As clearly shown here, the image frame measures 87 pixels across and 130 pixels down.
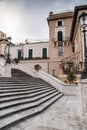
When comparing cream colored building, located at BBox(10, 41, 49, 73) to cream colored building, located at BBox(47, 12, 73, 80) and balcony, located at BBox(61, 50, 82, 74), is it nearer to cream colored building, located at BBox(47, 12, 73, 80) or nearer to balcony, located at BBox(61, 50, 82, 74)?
cream colored building, located at BBox(47, 12, 73, 80)

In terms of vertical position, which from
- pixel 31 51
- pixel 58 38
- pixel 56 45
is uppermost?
pixel 58 38

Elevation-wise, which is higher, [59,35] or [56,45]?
[59,35]

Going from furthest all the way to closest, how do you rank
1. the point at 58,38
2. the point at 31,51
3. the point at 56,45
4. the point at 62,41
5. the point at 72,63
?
the point at 31,51 → the point at 58,38 → the point at 56,45 → the point at 62,41 → the point at 72,63

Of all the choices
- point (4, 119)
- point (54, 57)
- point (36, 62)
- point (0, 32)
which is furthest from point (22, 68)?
point (0, 32)

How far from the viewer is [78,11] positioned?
15.8 meters

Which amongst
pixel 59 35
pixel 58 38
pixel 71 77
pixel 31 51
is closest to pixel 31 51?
pixel 31 51

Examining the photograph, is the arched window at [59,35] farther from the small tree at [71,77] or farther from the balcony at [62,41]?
the small tree at [71,77]

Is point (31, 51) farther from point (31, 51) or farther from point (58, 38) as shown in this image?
point (58, 38)

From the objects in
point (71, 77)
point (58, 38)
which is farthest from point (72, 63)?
point (58, 38)

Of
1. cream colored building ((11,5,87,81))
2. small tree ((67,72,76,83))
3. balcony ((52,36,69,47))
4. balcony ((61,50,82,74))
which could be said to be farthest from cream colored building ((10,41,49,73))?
small tree ((67,72,76,83))

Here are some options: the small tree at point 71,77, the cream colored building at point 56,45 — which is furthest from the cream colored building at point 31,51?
the small tree at point 71,77

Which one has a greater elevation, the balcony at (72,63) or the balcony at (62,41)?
the balcony at (62,41)

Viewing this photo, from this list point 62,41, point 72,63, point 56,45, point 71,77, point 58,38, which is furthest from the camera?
point 58,38

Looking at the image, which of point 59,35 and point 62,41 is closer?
point 62,41
